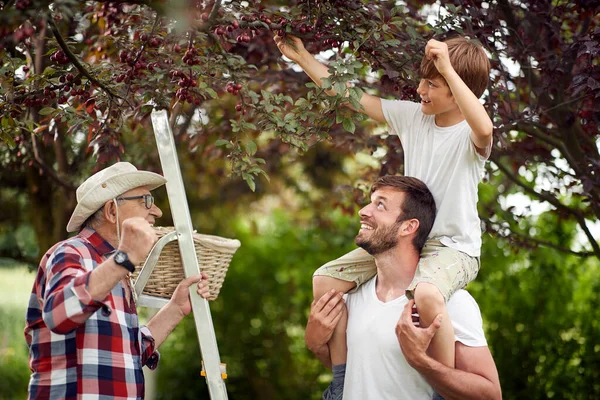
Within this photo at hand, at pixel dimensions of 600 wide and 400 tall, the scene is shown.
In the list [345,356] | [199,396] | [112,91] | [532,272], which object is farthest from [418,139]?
[199,396]

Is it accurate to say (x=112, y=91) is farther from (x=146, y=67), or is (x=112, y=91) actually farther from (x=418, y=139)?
(x=418, y=139)

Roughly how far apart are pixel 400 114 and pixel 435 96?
299mm

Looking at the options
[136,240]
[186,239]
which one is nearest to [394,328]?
[186,239]

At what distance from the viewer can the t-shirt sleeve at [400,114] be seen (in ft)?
10.9

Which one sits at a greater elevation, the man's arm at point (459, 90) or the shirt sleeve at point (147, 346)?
the man's arm at point (459, 90)

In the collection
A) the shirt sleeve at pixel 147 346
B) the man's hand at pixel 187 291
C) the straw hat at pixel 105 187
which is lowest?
the shirt sleeve at pixel 147 346

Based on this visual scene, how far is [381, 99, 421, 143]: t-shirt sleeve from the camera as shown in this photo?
3.32m

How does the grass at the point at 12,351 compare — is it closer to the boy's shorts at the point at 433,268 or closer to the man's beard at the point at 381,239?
the boy's shorts at the point at 433,268

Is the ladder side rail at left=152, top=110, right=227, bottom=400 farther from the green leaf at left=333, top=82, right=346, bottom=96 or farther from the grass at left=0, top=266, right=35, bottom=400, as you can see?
the grass at left=0, top=266, right=35, bottom=400

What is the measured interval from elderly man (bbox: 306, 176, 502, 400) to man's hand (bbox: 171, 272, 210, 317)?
56 centimetres

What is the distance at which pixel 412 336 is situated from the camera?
9.66ft

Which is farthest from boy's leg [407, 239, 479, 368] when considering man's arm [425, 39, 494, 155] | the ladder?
the ladder

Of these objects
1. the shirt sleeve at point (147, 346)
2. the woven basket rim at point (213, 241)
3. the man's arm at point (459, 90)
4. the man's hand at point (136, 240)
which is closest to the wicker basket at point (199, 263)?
the woven basket rim at point (213, 241)

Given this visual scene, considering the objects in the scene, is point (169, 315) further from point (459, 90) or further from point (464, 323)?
point (459, 90)
